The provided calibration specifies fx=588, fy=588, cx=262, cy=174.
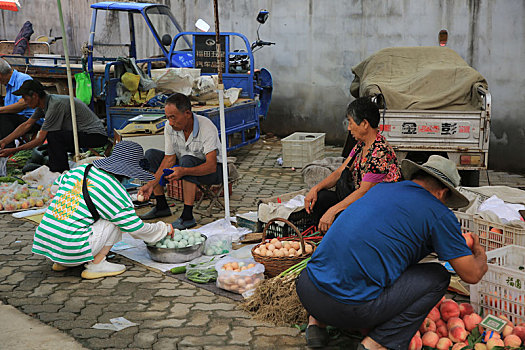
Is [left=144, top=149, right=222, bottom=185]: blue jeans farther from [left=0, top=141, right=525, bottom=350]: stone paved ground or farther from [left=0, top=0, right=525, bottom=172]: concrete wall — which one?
[left=0, top=0, right=525, bottom=172]: concrete wall

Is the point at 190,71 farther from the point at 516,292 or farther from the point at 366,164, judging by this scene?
the point at 516,292

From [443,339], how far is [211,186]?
3.98 meters

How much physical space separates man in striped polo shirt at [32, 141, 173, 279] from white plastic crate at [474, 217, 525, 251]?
8.86 ft

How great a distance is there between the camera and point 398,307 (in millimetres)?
3242

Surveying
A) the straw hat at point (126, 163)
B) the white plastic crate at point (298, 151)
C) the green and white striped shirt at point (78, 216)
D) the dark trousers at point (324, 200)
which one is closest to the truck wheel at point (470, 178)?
the white plastic crate at point (298, 151)

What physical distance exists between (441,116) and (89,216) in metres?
4.33

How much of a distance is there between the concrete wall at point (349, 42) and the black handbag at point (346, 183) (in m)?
4.94

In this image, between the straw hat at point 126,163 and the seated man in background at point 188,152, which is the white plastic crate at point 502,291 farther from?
the seated man in background at point 188,152

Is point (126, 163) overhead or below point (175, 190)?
overhead

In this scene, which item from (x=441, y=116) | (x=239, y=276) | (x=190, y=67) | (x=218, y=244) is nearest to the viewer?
(x=239, y=276)

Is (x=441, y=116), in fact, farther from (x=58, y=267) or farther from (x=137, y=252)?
(x=58, y=267)

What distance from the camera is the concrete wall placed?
29.4 ft

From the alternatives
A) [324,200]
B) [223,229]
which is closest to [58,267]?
[223,229]

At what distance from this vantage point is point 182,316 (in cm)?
421
